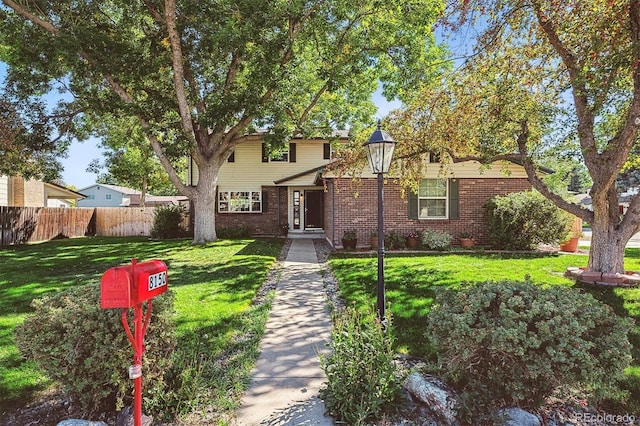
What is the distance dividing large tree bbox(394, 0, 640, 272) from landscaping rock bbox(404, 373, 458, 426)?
469cm

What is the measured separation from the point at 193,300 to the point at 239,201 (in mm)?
13462

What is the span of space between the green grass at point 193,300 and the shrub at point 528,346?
1839 mm

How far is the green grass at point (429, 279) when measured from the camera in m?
4.67

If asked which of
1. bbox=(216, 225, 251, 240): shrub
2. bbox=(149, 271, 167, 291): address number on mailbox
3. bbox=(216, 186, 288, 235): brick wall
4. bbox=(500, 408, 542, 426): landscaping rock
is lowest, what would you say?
bbox=(500, 408, 542, 426): landscaping rock

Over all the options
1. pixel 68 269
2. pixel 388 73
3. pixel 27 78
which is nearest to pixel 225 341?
pixel 68 269

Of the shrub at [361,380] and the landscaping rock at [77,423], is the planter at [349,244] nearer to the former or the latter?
the shrub at [361,380]

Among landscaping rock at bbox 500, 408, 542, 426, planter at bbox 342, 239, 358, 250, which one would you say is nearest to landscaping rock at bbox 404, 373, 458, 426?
landscaping rock at bbox 500, 408, 542, 426

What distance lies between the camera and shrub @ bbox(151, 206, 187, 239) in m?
17.7

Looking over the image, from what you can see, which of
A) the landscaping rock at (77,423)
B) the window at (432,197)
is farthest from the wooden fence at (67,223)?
the landscaping rock at (77,423)

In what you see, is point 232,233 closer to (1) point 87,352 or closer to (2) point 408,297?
(2) point 408,297

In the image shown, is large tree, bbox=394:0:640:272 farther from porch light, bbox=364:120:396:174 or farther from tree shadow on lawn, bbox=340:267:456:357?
tree shadow on lawn, bbox=340:267:456:357

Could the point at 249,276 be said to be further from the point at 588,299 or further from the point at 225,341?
the point at 588,299

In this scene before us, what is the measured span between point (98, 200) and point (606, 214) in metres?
59.2

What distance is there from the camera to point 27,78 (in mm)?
12477
